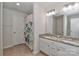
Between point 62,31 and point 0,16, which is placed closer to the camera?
point 0,16

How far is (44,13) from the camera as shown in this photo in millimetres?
3098

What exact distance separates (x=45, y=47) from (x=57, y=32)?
29.1 inches

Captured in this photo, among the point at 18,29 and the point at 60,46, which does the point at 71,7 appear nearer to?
the point at 60,46

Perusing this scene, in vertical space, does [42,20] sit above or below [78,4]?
below

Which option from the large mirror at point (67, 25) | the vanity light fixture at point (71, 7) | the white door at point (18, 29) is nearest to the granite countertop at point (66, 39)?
the large mirror at point (67, 25)

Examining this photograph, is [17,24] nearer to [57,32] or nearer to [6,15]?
[6,15]

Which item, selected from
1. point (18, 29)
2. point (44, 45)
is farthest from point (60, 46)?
point (18, 29)

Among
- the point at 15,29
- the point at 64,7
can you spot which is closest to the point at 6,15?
the point at 15,29

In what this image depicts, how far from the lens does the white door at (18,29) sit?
391cm

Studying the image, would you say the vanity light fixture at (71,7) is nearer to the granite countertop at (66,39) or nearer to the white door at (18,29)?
the granite countertop at (66,39)

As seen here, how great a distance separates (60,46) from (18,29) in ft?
9.24

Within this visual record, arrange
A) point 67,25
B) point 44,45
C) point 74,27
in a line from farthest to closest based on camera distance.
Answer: point 44,45 < point 67,25 < point 74,27

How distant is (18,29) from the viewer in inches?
162

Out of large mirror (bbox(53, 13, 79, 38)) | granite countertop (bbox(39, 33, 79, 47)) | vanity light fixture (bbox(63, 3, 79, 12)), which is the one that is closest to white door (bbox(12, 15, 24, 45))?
granite countertop (bbox(39, 33, 79, 47))
